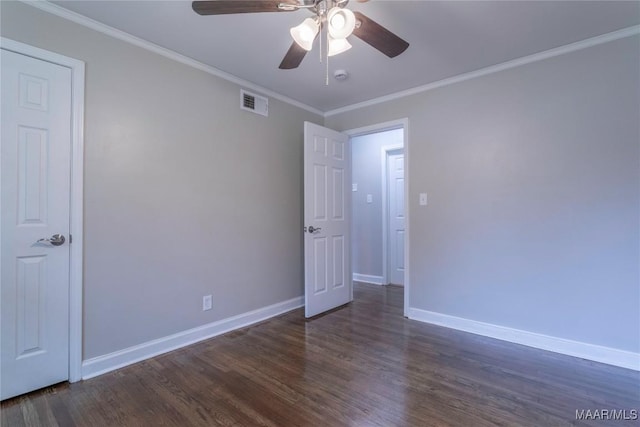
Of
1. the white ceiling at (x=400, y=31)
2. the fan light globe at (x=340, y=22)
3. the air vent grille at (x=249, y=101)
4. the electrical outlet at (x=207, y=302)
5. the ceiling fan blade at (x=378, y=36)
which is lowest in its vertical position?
the electrical outlet at (x=207, y=302)

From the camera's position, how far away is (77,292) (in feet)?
6.45

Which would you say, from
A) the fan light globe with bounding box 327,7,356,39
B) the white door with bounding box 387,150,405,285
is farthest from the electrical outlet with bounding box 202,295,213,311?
the white door with bounding box 387,150,405,285

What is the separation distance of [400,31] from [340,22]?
35.6 inches

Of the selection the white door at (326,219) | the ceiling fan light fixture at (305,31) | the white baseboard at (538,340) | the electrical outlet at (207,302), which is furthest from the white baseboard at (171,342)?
the ceiling fan light fixture at (305,31)

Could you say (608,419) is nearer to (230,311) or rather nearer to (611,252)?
(611,252)

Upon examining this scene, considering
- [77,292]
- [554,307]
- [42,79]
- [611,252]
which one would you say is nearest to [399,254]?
[554,307]

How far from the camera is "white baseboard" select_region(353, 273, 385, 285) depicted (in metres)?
4.61

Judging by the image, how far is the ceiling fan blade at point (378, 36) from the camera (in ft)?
5.09

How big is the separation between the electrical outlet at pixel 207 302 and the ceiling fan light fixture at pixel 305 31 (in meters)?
2.13

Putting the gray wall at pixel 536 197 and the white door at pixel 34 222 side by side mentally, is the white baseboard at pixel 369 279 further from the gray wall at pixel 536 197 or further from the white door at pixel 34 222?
the white door at pixel 34 222

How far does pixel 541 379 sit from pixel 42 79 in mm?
3698

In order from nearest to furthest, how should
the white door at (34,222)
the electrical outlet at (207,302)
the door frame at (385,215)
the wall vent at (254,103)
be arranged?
the white door at (34,222), the electrical outlet at (207,302), the wall vent at (254,103), the door frame at (385,215)

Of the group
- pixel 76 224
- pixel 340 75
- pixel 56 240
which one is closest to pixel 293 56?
pixel 340 75

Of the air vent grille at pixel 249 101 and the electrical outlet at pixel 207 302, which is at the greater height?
the air vent grille at pixel 249 101
